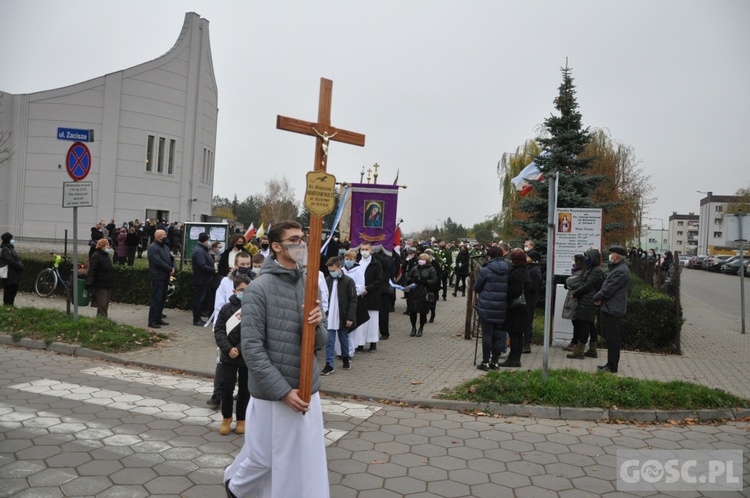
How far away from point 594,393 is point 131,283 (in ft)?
39.2

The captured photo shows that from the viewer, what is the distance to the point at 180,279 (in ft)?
45.6

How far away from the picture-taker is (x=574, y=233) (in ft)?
40.9

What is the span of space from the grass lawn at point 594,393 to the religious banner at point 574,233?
17.1ft

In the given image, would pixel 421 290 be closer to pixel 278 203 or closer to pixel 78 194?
pixel 78 194

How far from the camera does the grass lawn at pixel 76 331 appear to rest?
9.47 metres

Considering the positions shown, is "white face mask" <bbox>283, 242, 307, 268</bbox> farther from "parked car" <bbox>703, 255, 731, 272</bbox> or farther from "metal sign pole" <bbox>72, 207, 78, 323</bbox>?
"parked car" <bbox>703, 255, 731, 272</bbox>

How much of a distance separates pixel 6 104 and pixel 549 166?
3848 centimetres

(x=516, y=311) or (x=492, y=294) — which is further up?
(x=492, y=294)

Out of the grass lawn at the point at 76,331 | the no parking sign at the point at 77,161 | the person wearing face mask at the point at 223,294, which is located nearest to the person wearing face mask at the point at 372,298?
the person wearing face mask at the point at 223,294

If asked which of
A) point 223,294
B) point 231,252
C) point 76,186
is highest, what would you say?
point 76,186

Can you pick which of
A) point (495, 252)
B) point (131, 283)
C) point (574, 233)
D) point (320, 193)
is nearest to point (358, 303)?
point (495, 252)

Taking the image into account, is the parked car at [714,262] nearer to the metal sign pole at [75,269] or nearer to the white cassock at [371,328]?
the white cassock at [371,328]

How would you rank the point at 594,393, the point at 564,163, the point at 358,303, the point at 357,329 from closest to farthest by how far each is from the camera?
the point at 594,393 < the point at 358,303 < the point at 357,329 < the point at 564,163

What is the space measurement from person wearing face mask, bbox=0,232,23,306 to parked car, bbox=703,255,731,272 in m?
58.6
